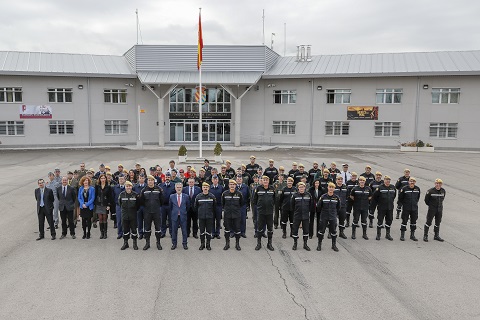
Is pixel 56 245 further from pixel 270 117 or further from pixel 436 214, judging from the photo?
pixel 270 117

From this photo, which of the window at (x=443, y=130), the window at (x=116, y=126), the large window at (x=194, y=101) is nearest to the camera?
the window at (x=443, y=130)

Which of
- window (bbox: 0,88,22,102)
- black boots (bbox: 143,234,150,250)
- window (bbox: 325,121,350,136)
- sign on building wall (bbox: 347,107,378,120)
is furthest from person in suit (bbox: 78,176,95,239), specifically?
sign on building wall (bbox: 347,107,378,120)

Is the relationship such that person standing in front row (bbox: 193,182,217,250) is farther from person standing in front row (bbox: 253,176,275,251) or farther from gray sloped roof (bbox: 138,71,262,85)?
gray sloped roof (bbox: 138,71,262,85)

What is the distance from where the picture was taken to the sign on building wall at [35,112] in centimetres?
3284

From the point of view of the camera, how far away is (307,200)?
9.27m

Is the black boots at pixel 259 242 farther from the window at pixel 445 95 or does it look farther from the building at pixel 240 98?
the window at pixel 445 95

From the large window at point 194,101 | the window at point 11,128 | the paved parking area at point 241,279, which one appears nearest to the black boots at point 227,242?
the paved parking area at point 241,279

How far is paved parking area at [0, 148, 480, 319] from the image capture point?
20.4ft

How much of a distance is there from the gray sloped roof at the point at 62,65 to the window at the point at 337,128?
735 inches

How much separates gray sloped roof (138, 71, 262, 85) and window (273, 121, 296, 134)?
16.1 feet

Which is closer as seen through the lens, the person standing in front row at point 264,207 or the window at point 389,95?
the person standing in front row at point 264,207

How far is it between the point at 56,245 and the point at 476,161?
2718 cm

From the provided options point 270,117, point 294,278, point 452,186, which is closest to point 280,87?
point 270,117

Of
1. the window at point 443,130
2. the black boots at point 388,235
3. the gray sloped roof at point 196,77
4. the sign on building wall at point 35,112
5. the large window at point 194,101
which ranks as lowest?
the black boots at point 388,235
